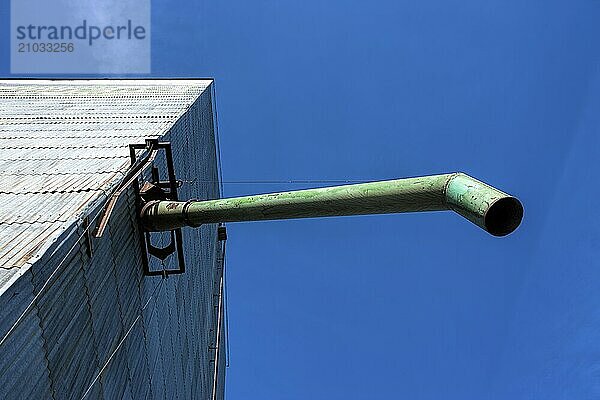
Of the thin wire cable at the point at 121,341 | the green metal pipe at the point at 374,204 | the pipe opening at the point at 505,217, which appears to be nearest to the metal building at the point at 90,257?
the thin wire cable at the point at 121,341

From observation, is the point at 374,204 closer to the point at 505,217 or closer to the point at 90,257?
the point at 505,217

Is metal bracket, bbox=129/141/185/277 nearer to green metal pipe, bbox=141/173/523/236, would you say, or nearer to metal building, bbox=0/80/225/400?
metal building, bbox=0/80/225/400

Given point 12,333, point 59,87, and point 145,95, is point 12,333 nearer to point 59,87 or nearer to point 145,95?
point 145,95

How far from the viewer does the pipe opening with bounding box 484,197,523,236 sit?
5.73 meters

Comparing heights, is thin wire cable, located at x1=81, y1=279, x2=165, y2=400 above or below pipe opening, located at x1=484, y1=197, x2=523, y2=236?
below

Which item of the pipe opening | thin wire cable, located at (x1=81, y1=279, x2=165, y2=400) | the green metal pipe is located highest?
the green metal pipe

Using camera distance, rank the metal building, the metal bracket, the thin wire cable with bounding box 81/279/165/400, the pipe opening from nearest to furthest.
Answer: the pipe opening → the metal building → the thin wire cable with bounding box 81/279/165/400 → the metal bracket

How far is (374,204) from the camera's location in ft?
23.9

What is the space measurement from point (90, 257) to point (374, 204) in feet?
12.4

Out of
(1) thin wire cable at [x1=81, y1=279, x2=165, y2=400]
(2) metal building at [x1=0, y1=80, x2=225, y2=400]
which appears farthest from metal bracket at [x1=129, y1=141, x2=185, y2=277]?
(1) thin wire cable at [x1=81, y1=279, x2=165, y2=400]

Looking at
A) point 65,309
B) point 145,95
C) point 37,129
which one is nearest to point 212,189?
point 145,95

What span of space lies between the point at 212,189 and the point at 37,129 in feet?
37.5

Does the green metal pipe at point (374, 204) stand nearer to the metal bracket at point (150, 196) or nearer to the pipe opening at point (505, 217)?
the pipe opening at point (505, 217)

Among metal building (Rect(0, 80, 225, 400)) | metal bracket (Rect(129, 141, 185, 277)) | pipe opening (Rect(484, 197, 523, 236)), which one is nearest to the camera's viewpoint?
pipe opening (Rect(484, 197, 523, 236))
